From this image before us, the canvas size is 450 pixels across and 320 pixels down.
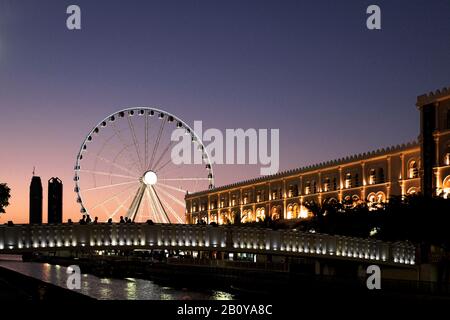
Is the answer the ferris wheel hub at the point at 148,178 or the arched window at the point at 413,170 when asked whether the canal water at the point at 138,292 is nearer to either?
the ferris wheel hub at the point at 148,178

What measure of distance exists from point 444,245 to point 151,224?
1179 inches

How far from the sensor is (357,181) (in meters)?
116

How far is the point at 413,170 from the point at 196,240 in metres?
46.9

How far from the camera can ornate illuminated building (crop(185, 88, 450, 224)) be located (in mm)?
94250

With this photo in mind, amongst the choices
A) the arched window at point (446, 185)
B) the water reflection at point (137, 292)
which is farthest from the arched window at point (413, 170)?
the water reflection at point (137, 292)

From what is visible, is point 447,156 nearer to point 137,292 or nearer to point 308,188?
point 308,188

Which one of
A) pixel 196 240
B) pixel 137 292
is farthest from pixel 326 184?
pixel 196 240

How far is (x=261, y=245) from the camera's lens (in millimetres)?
68750

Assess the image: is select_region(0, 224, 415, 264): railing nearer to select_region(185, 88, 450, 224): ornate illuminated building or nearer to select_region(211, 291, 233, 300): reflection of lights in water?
select_region(211, 291, 233, 300): reflection of lights in water

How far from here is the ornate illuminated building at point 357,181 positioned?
9425 cm

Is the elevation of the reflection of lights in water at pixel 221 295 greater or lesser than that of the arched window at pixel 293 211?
lesser
